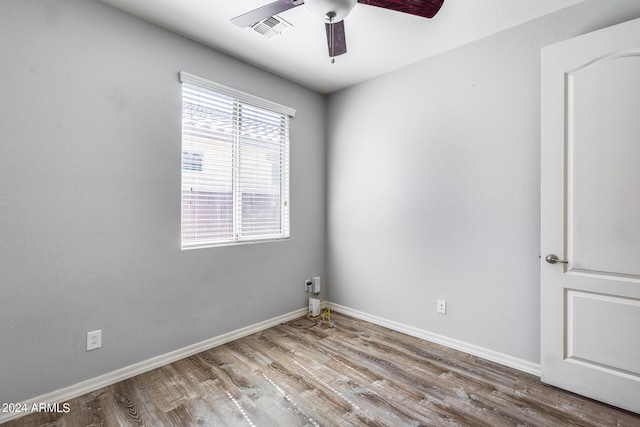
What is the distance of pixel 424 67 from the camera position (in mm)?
2762

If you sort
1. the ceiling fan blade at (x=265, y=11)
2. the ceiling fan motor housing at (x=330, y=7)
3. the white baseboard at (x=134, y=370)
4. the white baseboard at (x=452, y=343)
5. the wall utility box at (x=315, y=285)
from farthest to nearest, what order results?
the wall utility box at (x=315, y=285) → the white baseboard at (x=452, y=343) → the white baseboard at (x=134, y=370) → the ceiling fan blade at (x=265, y=11) → the ceiling fan motor housing at (x=330, y=7)

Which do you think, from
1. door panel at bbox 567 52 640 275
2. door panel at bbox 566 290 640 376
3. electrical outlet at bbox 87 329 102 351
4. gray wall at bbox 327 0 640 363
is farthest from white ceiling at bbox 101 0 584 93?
electrical outlet at bbox 87 329 102 351

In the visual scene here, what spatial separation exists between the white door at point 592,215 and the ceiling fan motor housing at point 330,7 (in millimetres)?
1423

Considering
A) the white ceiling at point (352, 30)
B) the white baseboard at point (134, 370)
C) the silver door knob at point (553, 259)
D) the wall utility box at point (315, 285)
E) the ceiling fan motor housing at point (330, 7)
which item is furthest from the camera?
the wall utility box at point (315, 285)

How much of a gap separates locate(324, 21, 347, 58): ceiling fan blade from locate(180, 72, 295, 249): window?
110cm

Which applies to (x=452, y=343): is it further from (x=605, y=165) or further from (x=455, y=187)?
(x=605, y=165)

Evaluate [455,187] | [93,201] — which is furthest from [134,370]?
[455,187]

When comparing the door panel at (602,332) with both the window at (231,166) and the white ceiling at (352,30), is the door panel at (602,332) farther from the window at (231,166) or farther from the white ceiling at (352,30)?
the window at (231,166)

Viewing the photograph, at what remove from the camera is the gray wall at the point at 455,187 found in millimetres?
2191

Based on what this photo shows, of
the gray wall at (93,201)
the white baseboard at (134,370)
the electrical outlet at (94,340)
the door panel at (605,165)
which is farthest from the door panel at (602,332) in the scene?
the electrical outlet at (94,340)

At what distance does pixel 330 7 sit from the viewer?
157 cm

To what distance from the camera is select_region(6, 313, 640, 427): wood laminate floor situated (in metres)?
1.69

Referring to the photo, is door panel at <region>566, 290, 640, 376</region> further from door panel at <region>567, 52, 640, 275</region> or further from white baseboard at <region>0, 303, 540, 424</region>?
white baseboard at <region>0, 303, 540, 424</region>

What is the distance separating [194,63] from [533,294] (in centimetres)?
323
